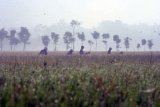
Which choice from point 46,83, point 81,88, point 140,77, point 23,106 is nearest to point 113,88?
point 81,88

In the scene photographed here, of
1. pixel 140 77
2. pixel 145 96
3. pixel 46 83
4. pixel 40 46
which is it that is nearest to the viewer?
pixel 145 96

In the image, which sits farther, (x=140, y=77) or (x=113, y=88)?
(x=140, y=77)

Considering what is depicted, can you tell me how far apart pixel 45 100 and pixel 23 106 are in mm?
828

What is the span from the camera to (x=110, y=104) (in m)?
8.23

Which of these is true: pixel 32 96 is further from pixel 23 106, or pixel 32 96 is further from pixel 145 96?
pixel 145 96

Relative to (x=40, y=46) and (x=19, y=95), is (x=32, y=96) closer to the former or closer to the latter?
(x=19, y=95)

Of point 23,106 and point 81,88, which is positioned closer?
point 23,106

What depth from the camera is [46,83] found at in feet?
34.8

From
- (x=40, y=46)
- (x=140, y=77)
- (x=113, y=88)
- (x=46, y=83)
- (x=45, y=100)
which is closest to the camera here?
A: (x=45, y=100)

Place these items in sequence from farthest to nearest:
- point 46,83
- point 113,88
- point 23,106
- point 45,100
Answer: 1. point 46,83
2. point 113,88
3. point 45,100
4. point 23,106

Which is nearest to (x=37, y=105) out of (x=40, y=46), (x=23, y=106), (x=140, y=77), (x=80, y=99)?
(x=23, y=106)

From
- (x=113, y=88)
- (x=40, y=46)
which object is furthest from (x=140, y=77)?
(x=40, y=46)

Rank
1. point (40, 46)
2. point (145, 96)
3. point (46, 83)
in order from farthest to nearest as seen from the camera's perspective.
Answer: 1. point (40, 46)
2. point (46, 83)
3. point (145, 96)

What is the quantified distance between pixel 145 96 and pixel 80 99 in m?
2.02
